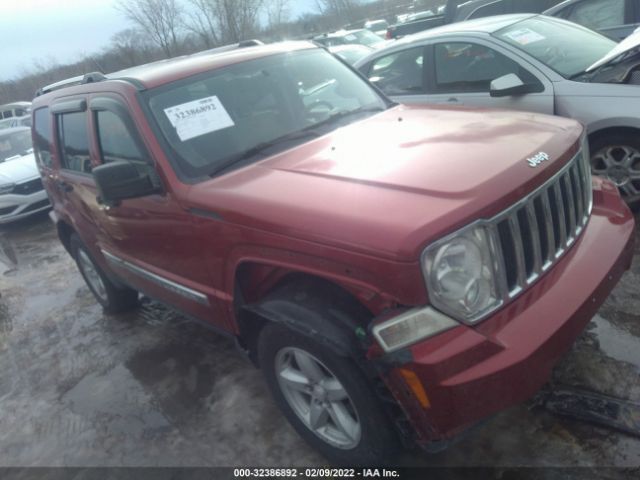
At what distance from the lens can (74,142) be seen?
391 centimetres

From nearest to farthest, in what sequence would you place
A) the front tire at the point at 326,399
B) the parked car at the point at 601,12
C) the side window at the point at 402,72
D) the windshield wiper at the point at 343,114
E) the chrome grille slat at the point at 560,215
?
the front tire at the point at 326,399
the chrome grille slat at the point at 560,215
the windshield wiper at the point at 343,114
the side window at the point at 402,72
the parked car at the point at 601,12

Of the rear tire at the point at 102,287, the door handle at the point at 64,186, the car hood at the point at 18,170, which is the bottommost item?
the rear tire at the point at 102,287

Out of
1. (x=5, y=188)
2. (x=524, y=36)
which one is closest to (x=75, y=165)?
(x=524, y=36)

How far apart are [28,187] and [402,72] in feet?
21.8

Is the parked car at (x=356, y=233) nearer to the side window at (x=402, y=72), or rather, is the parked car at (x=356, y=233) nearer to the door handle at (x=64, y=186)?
the door handle at (x=64, y=186)

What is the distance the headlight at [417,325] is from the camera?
1896 millimetres

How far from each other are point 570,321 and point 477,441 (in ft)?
2.90

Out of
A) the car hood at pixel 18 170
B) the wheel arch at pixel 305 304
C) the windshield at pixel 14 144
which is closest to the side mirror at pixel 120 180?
the wheel arch at pixel 305 304

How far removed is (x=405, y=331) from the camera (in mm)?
1910

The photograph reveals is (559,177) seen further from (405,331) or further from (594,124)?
(594,124)

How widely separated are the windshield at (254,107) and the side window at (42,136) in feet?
6.17

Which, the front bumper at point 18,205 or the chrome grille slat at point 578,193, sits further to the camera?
the front bumper at point 18,205

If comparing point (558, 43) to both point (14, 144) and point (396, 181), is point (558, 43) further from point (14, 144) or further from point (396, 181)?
point (14, 144)

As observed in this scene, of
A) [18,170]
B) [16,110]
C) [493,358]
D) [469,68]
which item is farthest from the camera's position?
[16,110]
